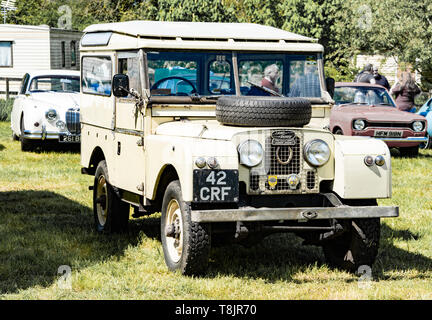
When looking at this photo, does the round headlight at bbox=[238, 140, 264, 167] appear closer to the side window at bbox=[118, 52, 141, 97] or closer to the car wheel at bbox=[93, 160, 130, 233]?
the side window at bbox=[118, 52, 141, 97]

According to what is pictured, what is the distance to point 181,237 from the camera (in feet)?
21.9

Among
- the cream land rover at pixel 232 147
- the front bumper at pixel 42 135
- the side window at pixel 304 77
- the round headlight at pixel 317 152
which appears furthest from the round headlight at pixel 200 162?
the front bumper at pixel 42 135

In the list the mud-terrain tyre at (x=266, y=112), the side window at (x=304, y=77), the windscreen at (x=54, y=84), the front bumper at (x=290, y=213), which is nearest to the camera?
the front bumper at (x=290, y=213)

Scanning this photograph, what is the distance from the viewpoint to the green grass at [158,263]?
20.7 feet

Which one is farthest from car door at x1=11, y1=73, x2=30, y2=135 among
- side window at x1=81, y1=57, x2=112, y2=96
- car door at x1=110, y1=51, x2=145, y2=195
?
car door at x1=110, y1=51, x2=145, y2=195

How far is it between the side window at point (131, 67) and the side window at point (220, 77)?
69cm

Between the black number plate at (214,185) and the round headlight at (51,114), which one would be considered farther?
the round headlight at (51,114)

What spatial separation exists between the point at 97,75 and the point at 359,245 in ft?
12.2

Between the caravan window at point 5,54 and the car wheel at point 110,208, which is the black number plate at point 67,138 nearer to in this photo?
the car wheel at point 110,208

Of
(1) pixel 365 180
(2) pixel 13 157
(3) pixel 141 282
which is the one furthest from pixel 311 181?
(2) pixel 13 157
